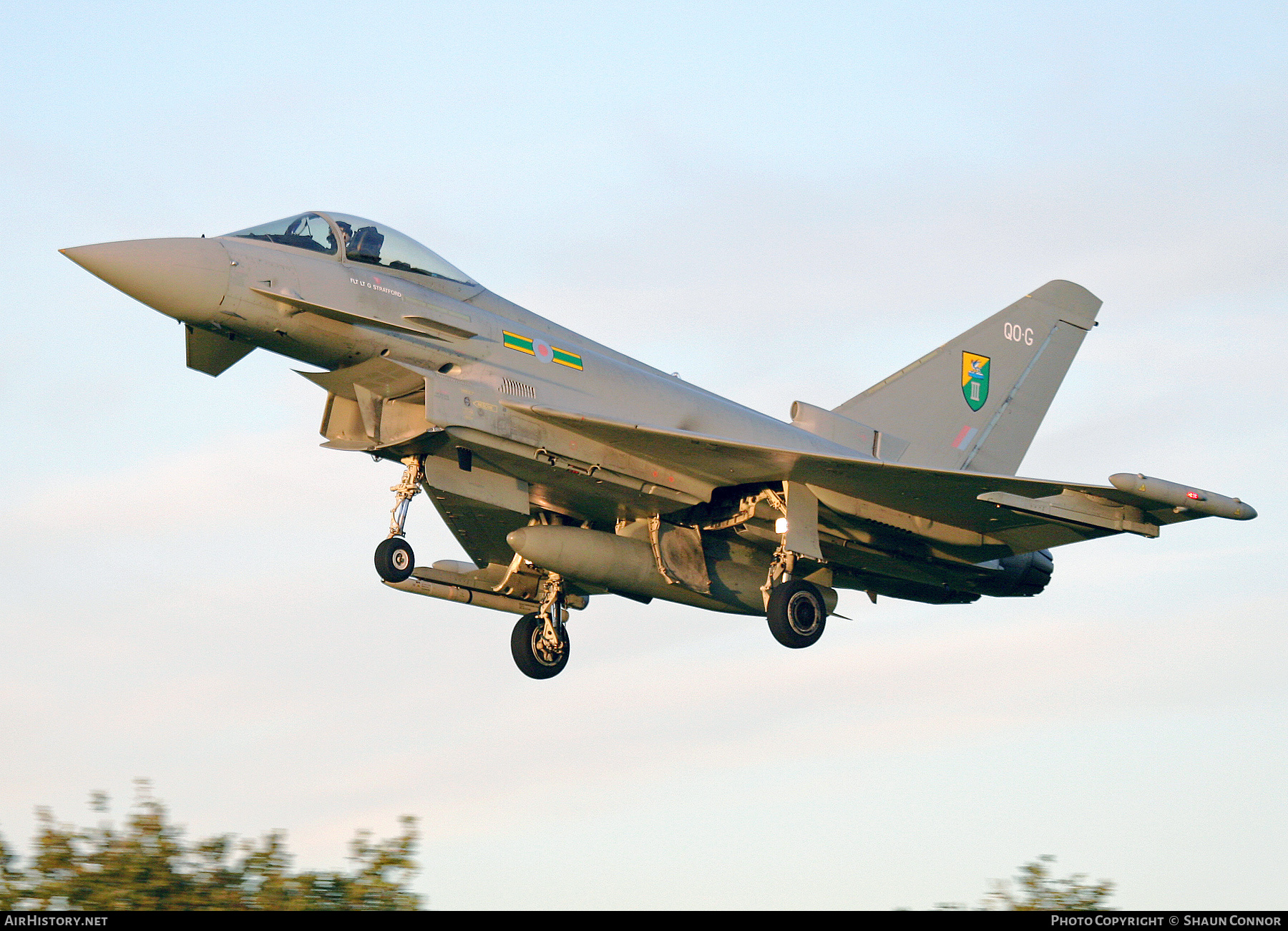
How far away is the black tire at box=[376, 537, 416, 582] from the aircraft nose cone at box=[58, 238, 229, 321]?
10.8ft

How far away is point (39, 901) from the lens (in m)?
10.5

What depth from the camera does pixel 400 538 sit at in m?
16.9

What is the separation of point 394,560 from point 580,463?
2.56 m

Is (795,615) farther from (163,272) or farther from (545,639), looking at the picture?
(163,272)

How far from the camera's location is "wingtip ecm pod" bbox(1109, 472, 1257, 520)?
648 inches

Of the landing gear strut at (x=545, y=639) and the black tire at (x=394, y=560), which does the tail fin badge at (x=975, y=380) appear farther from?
the black tire at (x=394, y=560)

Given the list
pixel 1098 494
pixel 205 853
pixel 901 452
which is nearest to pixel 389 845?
pixel 205 853

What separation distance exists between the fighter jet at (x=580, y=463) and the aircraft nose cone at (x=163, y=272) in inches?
1.0

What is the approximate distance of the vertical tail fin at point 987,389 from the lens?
845 inches

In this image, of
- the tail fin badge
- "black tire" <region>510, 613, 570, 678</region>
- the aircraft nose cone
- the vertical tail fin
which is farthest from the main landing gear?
the aircraft nose cone

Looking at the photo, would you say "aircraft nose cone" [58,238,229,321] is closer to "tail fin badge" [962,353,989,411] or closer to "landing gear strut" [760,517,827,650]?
"landing gear strut" [760,517,827,650]

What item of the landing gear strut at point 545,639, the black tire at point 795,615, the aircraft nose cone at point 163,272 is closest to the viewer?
the aircraft nose cone at point 163,272

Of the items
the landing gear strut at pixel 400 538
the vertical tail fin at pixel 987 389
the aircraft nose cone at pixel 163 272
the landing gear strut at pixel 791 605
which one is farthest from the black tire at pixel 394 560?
the vertical tail fin at pixel 987 389

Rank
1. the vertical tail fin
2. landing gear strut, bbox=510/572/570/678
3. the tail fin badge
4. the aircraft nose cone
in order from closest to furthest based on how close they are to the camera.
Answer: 1. the aircraft nose cone
2. landing gear strut, bbox=510/572/570/678
3. the vertical tail fin
4. the tail fin badge
